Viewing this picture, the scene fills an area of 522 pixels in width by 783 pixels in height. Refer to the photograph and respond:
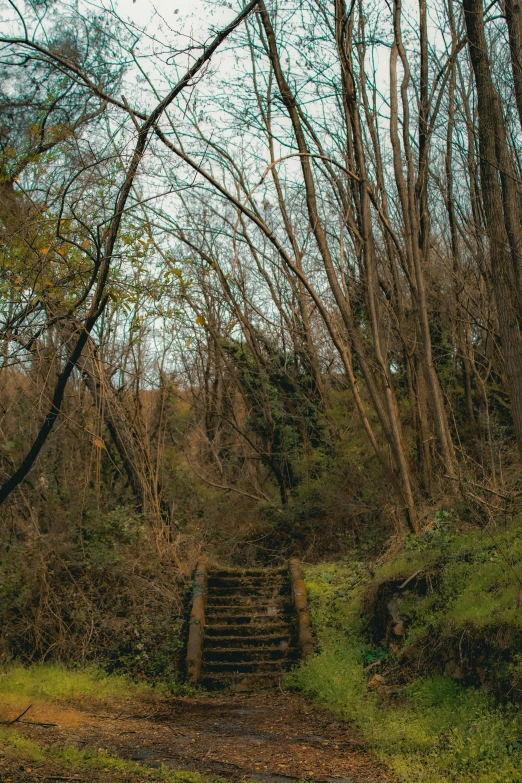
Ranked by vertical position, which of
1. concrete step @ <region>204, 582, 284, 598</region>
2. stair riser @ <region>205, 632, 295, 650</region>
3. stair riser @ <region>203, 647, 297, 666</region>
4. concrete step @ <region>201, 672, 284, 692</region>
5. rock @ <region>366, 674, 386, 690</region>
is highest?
concrete step @ <region>204, 582, 284, 598</region>

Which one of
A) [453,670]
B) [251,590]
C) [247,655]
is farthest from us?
[251,590]

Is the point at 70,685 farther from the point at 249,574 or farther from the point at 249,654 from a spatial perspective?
the point at 249,574

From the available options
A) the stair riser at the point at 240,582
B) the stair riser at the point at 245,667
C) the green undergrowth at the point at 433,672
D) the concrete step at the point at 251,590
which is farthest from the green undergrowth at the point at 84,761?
the stair riser at the point at 240,582

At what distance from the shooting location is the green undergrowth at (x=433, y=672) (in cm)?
561

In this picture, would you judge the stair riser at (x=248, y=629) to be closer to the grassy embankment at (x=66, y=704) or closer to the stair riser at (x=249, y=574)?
the stair riser at (x=249, y=574)

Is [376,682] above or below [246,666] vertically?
above

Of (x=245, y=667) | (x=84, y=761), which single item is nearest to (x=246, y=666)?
(x=245, y=667)

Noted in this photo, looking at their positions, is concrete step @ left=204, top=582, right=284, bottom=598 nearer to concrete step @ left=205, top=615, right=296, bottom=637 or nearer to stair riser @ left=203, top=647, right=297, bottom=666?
concrete step @ left=205, top=615, right=296, bottom=637

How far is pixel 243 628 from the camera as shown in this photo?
1176 centimetres

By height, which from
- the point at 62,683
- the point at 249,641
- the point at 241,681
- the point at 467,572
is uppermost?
the point at 467,572

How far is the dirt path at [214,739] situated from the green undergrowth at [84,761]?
121mm

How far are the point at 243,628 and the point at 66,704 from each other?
399 cm

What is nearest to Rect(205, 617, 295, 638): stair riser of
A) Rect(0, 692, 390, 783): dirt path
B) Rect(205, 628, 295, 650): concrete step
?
Rect(205, 628, 295, 650): concrete step

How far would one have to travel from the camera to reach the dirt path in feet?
19.9
